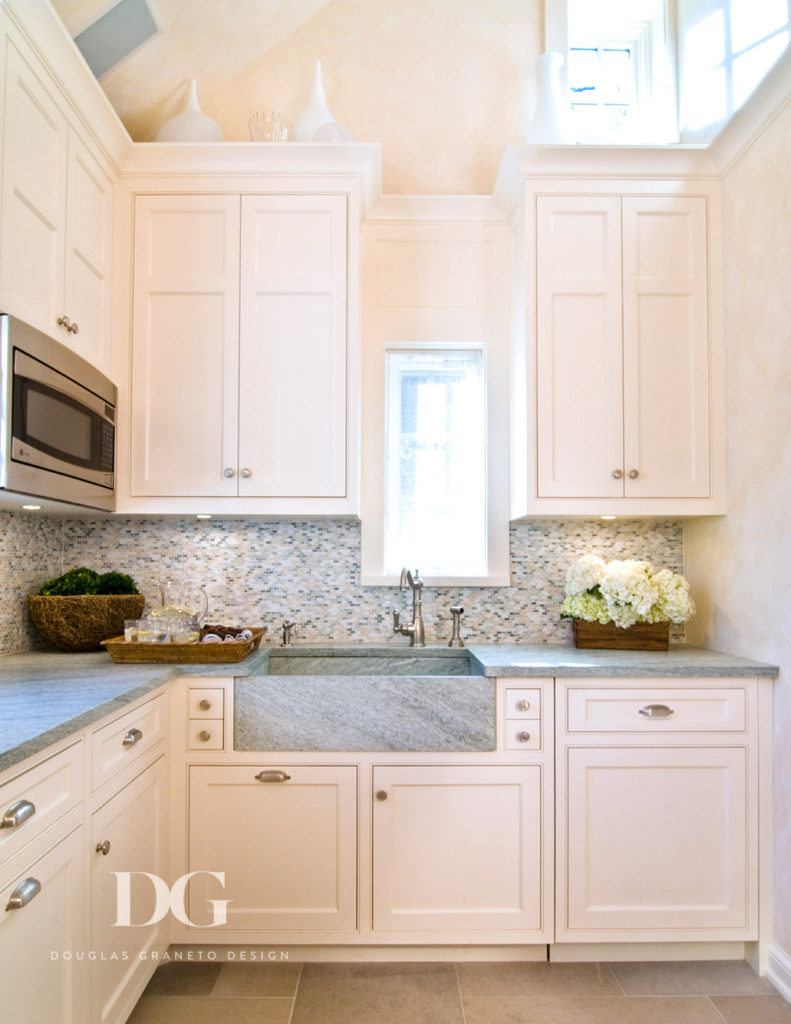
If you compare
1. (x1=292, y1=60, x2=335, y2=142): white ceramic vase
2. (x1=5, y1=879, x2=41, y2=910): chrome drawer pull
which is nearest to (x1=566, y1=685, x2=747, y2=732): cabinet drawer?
(x1=5, y1=879, x2=41, y2=910): chrome drawer pull

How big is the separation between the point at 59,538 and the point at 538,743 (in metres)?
1.87

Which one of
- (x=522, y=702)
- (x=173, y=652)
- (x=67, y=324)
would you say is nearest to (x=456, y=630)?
(x=522, y=702)

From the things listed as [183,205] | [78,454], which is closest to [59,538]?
[78,454]

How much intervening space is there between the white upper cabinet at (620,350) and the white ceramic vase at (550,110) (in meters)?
0.27

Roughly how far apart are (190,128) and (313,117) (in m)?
0.45

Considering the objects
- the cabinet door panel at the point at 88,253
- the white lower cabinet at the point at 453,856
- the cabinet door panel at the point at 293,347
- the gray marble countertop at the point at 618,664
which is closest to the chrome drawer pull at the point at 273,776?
the white lower cabinet at the point at 453,856

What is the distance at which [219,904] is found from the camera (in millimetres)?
2043

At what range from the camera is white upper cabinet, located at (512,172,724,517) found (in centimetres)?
238

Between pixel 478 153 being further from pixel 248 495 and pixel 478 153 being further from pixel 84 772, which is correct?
pixel 84 772

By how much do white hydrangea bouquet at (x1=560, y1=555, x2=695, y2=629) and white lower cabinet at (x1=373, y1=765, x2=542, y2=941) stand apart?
0.68 metres

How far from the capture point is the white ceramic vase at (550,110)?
99.9 inches

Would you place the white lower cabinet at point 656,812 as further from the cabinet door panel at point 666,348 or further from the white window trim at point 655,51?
the white window trim at point 655,51

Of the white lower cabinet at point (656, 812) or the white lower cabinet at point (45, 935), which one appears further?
the white lower cabinet at point (656, 812)

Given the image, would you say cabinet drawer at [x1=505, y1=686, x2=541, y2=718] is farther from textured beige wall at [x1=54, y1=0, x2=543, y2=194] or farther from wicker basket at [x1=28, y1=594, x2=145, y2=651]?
textured beige wall at [x1=54, y1=0, x2=543, y2=194]
